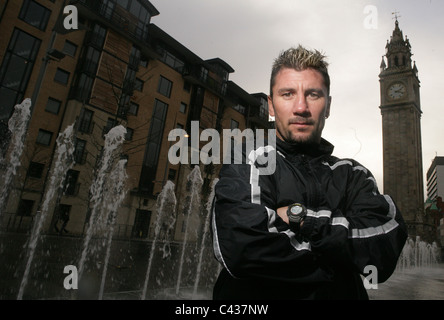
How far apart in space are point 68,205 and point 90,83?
1062cm

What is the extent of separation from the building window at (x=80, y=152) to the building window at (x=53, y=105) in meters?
3.03

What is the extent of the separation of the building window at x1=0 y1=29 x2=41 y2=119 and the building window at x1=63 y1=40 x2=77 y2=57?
2.16m

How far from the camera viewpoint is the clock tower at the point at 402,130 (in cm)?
4656

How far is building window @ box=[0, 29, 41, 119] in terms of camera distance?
19742mm

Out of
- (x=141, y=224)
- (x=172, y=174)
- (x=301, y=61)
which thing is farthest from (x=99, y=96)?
(x=301, y=61)

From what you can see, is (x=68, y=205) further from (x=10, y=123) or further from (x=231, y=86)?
(x=231, y=86)

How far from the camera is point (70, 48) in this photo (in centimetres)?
2328

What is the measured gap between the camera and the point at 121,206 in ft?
84.6

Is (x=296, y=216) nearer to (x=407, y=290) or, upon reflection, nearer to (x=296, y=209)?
(x=296, y=209)

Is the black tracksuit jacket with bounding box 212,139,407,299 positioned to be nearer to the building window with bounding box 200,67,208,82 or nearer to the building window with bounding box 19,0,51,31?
the building window with bounding box 19,0,51,31

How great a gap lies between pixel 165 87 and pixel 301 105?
31049 millimetres

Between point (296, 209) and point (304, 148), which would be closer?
point (296, 209)

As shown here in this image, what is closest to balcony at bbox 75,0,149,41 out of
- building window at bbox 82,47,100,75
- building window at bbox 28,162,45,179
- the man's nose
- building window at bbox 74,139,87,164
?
building window at bbox 82,47,100,75
